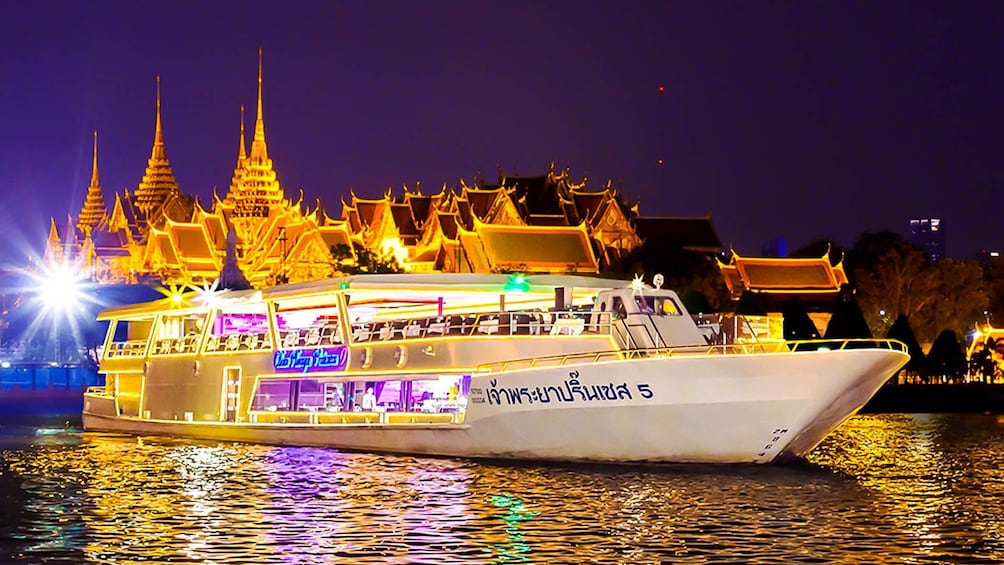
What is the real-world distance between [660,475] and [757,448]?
73.5 inches

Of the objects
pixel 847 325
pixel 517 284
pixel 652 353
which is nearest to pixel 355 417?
pixel 517 284

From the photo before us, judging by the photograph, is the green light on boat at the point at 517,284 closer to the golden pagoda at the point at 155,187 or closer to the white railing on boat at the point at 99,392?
the white railing on boat at the point at 99,392

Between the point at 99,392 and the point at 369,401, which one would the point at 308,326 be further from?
the point at 99,392

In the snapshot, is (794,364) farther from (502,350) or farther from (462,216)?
(462,216)

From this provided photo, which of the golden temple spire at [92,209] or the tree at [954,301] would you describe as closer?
the tree at [954,301]

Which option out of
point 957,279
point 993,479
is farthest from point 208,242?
point 993,479

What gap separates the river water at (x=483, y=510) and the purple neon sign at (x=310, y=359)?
6.30 ft

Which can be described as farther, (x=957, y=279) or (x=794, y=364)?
(x=957, y=279)

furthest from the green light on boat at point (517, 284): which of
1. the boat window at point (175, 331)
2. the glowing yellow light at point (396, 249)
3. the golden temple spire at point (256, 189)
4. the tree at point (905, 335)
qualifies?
the golden temple spire at point (256, 189)

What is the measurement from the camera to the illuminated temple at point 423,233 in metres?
97.2

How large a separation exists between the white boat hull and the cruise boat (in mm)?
31

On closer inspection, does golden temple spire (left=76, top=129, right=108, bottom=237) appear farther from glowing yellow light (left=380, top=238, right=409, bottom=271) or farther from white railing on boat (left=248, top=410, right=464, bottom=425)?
white railing on boat (left=248, top=410, right=464, bottom=425)

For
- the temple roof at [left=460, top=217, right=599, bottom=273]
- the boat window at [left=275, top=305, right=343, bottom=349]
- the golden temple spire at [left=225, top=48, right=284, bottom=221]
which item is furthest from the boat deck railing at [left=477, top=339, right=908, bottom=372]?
the golden temple spire at [left=225, top=48, right=284, bottom=221]

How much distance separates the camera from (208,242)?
443 ft
